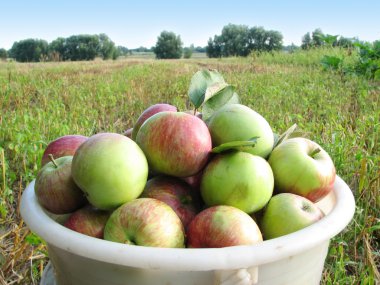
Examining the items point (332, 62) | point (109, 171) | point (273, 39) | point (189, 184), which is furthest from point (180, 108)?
point (273, 39)

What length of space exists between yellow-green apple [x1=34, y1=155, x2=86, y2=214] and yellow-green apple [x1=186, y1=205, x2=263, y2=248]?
386 millimetres

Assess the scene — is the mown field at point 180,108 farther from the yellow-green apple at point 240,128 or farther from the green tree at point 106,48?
the green tree at point 106,48

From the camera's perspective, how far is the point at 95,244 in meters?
0.94

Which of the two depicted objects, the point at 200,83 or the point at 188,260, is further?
the point at 200,83

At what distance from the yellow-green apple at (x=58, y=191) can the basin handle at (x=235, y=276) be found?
20.9 inches

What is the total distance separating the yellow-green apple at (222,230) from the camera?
3.36 feet

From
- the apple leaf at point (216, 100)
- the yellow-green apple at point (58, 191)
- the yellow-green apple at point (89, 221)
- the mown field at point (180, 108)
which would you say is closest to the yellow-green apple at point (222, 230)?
the yellow-green apple at point (89, 221)

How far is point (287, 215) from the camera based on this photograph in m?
1.13

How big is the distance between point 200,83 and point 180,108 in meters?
2.06

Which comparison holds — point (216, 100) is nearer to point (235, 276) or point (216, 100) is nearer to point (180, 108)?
point (235, 276)

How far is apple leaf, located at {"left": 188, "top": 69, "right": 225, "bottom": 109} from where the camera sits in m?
1.52

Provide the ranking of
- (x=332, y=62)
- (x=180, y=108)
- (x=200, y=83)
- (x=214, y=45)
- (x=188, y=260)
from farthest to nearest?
(x=214, y=45)
(x=332, y=62)
(x=180, y=108)
(x=200, y=83)
(x=188, y=260)

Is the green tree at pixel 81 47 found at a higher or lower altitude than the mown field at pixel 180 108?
higher

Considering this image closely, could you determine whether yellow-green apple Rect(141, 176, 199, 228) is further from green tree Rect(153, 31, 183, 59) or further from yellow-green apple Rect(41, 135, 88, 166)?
green tree Rect(153, 31, 183, 59)
